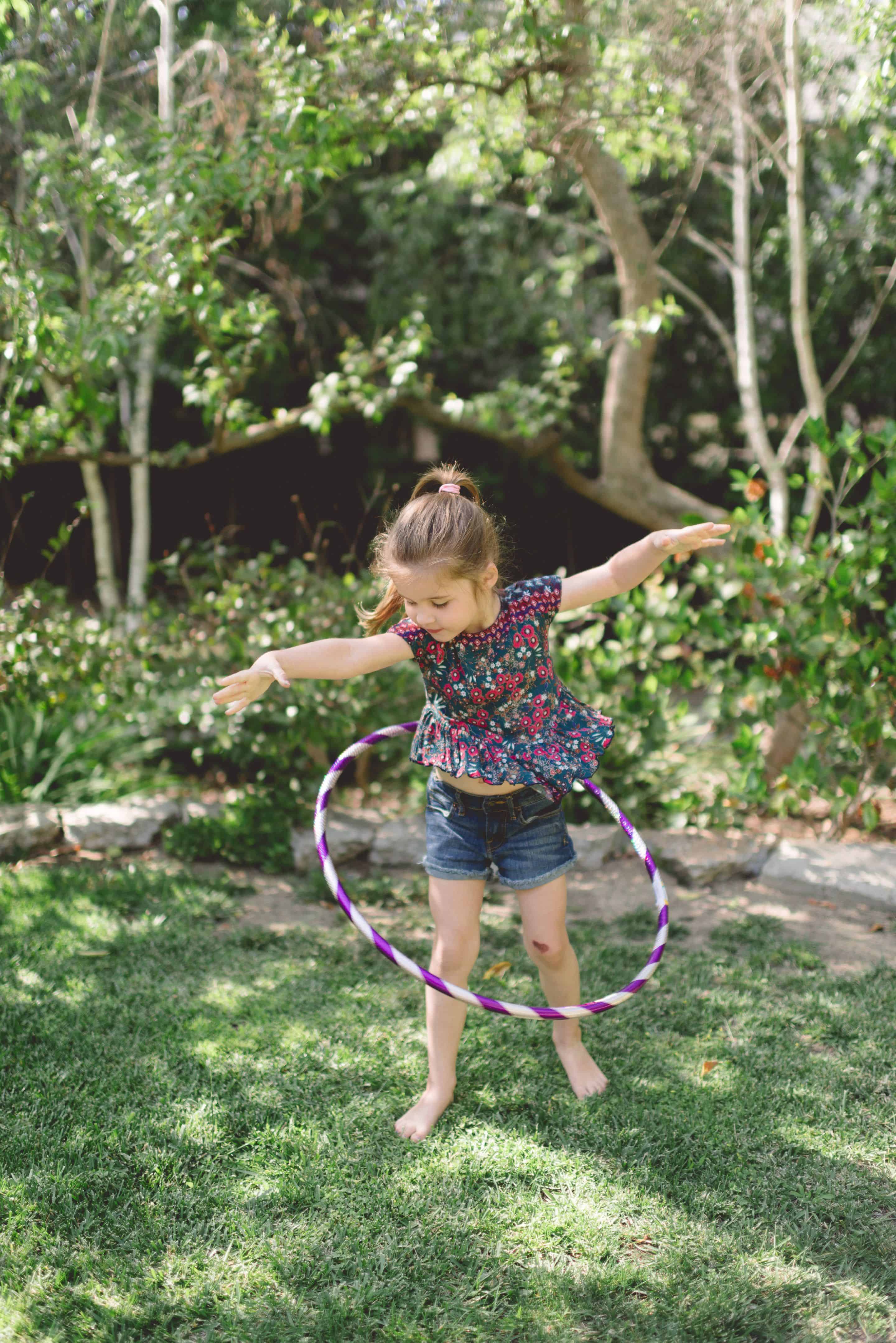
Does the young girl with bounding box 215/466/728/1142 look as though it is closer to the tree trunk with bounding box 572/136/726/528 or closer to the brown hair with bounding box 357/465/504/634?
the brown hair with bounding box 357/465/504/634

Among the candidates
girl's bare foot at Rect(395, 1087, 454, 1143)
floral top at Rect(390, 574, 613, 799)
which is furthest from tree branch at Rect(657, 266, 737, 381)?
girl's bare foot at Rect(395, 1087, 454, 1143)

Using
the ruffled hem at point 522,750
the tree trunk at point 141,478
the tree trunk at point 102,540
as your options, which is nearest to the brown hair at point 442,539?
the ruffled hem at point 522,750

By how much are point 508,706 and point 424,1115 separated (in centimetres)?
98

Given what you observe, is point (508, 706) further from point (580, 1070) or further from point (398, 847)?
point (398, 847)

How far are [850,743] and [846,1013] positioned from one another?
5.03 feet

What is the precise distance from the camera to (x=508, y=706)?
247 centimetres

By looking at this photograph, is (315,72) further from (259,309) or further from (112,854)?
(112,854)

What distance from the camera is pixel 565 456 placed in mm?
6109

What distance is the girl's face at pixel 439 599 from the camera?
2238 mm

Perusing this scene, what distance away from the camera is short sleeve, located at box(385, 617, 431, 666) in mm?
2422

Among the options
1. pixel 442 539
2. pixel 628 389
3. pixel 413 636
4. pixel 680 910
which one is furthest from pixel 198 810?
pixel 628 389

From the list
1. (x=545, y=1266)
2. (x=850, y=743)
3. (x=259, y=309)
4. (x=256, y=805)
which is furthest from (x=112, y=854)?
(x=850, y=743)

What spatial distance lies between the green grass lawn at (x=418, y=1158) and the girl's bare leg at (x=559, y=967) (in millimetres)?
53

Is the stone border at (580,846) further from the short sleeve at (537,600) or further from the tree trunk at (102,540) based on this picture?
the short sleeve at (537,600)
